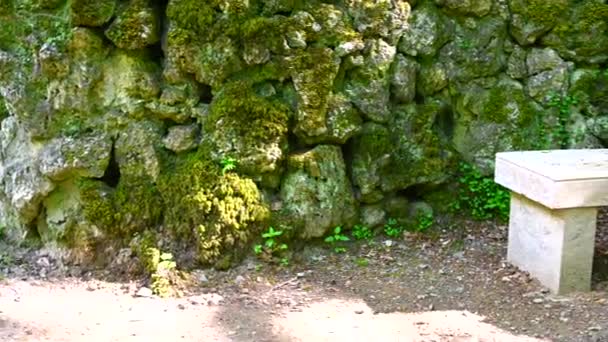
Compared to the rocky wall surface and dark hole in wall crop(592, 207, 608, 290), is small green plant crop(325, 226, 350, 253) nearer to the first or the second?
the rocky wall surface

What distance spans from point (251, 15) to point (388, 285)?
2083mm

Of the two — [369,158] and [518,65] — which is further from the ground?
[518,65]

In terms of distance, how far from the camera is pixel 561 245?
4.18m

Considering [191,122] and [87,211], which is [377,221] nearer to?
[191,122]

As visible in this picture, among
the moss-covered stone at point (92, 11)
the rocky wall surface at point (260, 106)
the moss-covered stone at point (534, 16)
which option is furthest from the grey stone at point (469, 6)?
the moss-covered stone at point (92, 11)

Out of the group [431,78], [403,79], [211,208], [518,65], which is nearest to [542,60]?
[518,65]

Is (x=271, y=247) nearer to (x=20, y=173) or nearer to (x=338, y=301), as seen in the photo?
(x=338, y=301)

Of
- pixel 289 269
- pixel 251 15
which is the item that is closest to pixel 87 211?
pixel 289 269

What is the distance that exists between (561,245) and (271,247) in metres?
1.92

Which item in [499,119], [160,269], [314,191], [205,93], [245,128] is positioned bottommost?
[160,269]

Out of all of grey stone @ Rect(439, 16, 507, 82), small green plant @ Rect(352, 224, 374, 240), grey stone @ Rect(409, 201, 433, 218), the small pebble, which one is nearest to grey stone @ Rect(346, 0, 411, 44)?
grey stone @ Rect(439, 16, 507, 82)

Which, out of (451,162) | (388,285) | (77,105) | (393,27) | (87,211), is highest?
(393,27)

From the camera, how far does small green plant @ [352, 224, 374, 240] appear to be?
17.4 ft

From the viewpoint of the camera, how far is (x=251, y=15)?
5023 mm
